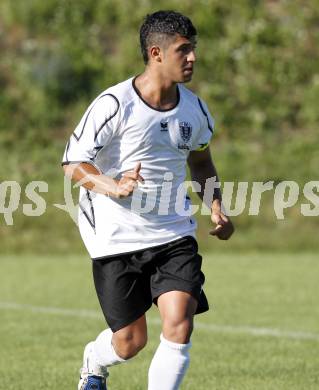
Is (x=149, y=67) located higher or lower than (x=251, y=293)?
higher

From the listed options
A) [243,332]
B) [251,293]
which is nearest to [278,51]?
[251,293]

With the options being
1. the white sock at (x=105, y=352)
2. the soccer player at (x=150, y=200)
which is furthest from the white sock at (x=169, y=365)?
the white sock at (x=105, y=352)

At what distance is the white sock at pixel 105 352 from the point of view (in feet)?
20.8

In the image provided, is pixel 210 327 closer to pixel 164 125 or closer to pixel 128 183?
pixel 164 125

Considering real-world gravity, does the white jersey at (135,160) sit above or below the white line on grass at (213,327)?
above

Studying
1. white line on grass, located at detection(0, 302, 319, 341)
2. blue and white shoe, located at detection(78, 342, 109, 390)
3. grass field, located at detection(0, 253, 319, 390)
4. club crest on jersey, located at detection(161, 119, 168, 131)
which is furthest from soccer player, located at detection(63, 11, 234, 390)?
white line on grass, located at detection(0, 302, 319, 341)

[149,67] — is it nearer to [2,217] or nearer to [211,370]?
[211,370]

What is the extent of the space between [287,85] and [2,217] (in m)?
6.65

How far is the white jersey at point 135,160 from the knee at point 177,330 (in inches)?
18.8

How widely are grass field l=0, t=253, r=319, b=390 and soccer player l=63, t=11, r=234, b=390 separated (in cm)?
134

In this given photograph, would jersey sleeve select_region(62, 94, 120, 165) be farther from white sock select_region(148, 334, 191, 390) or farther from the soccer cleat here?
the soccer cleat

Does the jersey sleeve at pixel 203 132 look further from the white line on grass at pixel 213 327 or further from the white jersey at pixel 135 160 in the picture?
the white line on grass at pixel 213 327

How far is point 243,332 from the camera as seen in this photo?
996 centimetres

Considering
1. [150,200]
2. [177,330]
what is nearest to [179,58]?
[150,200]
